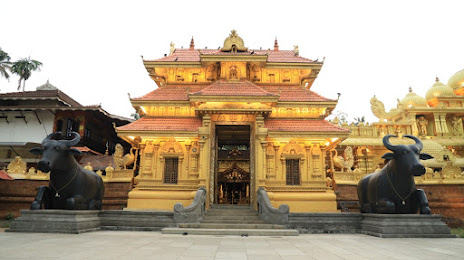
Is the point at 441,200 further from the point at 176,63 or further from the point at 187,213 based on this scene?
the point at 176,63

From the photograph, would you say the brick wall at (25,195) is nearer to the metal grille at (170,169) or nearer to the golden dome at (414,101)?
the metal grille at (170,169)

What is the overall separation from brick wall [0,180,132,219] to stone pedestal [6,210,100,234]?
19.6ft

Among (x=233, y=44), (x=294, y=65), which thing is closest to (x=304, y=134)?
(x=294, y=65)

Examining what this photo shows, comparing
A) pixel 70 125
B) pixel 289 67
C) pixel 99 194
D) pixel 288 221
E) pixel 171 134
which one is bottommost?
pixel 288 221

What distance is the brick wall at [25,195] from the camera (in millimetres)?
15688

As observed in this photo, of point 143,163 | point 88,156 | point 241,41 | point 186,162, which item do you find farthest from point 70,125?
point 241,41

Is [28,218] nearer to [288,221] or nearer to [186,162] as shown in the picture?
[186,162]

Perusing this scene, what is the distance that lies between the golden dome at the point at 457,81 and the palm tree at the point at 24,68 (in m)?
55.2

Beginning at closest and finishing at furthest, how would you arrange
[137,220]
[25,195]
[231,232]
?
[231,232] < [137,220] < [25,195]

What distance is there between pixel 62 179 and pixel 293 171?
10.8 metres

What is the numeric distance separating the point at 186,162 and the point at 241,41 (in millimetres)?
8699

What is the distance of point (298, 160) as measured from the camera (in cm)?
1597

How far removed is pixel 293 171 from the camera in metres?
15.8

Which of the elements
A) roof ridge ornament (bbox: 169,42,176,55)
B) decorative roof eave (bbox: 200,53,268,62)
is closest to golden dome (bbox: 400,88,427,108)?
decorative roof eave (bbox: 200,53,268,62)
